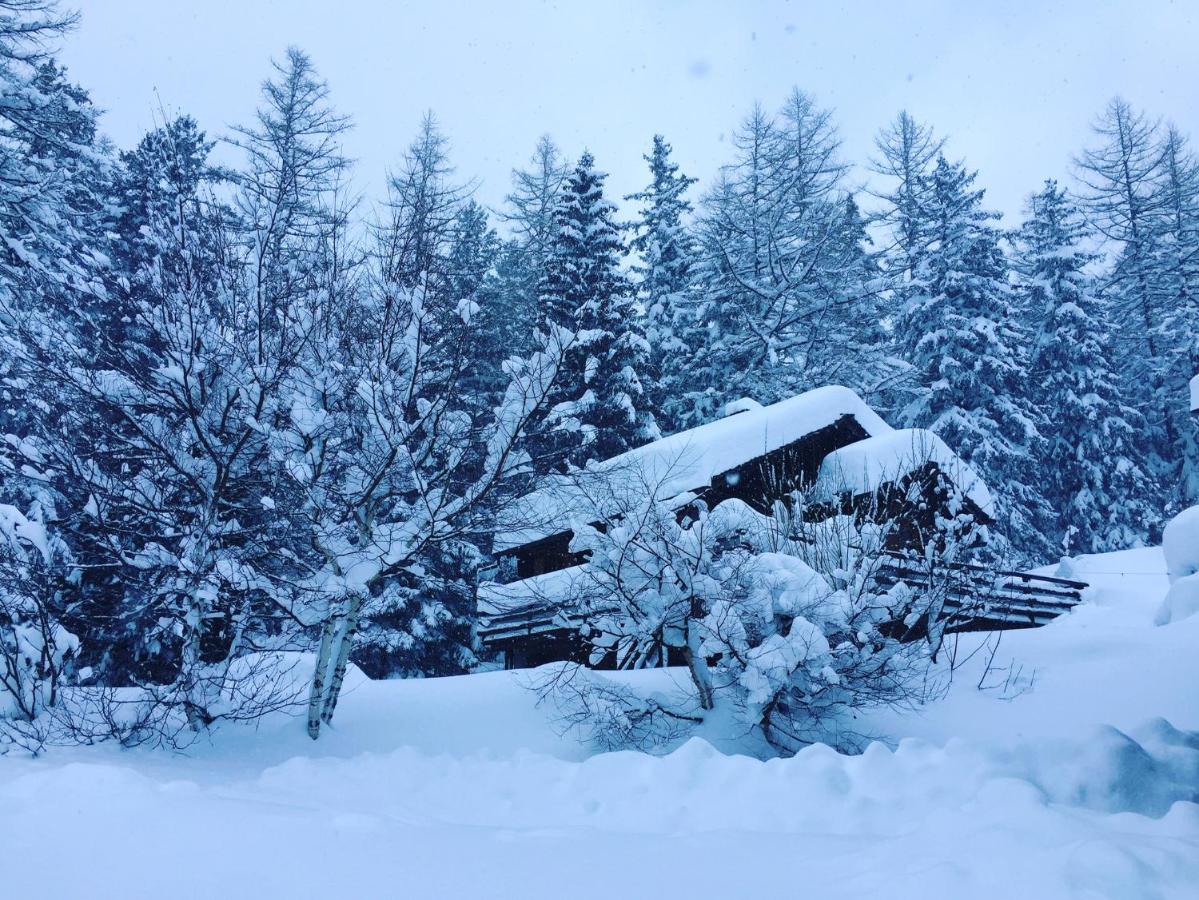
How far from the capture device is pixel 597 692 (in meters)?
7.68

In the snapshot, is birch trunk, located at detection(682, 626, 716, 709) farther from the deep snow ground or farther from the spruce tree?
the spruce tree

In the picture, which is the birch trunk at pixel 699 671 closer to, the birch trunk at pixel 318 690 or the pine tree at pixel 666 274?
the birch trunk at pixel 318 690

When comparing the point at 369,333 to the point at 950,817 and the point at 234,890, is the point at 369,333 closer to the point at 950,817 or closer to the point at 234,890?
→ the point at 234,890

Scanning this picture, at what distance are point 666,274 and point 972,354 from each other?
33.9ft

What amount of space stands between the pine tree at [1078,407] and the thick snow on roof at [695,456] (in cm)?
1232

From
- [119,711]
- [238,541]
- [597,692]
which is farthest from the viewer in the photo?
[238,541]

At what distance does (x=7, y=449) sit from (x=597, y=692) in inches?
400

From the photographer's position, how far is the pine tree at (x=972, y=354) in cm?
2138

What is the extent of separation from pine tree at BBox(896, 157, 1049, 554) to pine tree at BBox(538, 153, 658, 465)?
9.75m

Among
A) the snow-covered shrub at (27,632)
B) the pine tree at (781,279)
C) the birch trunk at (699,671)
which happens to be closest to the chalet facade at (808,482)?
the birch trunk at (699,671)

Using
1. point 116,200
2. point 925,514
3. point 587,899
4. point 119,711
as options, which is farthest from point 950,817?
point 116,200

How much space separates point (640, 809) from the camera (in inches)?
188

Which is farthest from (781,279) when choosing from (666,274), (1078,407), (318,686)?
(318,686)

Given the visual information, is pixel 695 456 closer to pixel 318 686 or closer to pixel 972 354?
pixel 318 686
